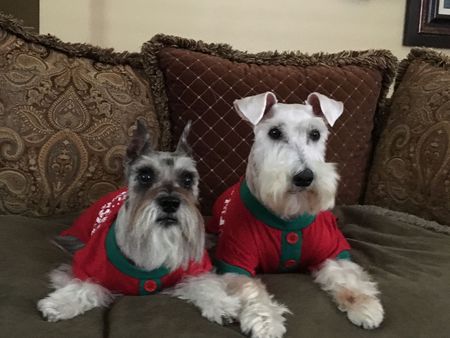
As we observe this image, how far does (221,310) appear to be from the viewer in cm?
130

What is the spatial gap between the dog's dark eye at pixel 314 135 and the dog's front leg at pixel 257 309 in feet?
1.34

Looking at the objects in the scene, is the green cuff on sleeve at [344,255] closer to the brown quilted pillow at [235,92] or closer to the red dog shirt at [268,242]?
the red dog shirt at [268,242]

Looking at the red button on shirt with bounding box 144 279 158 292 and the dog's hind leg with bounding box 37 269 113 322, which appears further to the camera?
the red button on shirt with bounding box 144 279 158 292

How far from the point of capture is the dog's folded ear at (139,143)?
1471 millimetres

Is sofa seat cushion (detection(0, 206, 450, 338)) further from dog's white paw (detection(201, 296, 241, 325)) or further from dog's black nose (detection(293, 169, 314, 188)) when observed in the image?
dog's black nose (detection(293, 169, 314, 188))

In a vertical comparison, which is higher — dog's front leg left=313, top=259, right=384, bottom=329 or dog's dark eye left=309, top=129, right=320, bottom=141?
dog's dark eye left=309, top=129, right=320, bottom=141

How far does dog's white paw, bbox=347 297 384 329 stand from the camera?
4.16ft

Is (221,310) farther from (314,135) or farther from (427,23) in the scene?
(427,23)

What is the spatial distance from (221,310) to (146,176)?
1.23 ft

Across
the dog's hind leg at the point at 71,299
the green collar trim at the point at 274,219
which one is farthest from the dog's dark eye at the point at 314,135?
the dog's hind leg at the point at 71,299

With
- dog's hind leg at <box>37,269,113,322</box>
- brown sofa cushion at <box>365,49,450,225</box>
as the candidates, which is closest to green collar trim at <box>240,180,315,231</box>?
dog's hind leg at <box>37,269,113,322</box>

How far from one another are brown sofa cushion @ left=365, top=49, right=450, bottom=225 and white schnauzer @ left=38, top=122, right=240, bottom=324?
2.89 feet

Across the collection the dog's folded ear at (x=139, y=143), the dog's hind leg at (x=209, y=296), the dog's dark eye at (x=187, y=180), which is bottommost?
the dog's hind leg at (x=209, y=296)

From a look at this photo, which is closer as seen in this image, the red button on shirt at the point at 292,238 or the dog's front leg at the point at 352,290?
the dog's front leg at the point at 352,290
